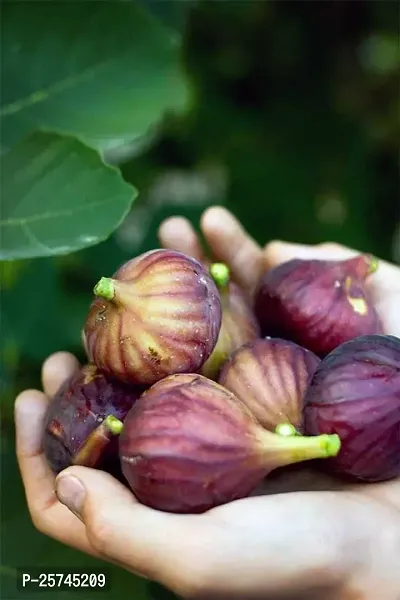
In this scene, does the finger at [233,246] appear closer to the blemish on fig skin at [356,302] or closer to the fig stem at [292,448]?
the blemish on fig skin at [356,302]

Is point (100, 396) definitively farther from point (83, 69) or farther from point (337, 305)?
point (83, 69)

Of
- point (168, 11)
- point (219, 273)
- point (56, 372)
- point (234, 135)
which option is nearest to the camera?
point (219, 273)

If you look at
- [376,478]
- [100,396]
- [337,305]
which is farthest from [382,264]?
[100,396]

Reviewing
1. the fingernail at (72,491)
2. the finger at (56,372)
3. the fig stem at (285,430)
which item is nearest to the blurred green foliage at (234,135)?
the finger at (56,372)

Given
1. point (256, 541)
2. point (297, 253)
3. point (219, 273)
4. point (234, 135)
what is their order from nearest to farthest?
point (256, 541) → point (219, 273) → point (297, 253) → point (234, 135)

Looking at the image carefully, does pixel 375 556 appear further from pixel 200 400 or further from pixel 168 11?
pixel 168 11

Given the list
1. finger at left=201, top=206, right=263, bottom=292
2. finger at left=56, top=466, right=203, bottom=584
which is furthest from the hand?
finger at left=201, top=206, right=263, bottom=292

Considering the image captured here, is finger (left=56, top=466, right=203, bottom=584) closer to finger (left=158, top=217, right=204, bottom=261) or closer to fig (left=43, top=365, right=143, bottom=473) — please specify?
fig (left=43, top=365, right=143, bottom=473)

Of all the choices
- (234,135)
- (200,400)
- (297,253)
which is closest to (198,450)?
(200,400)
